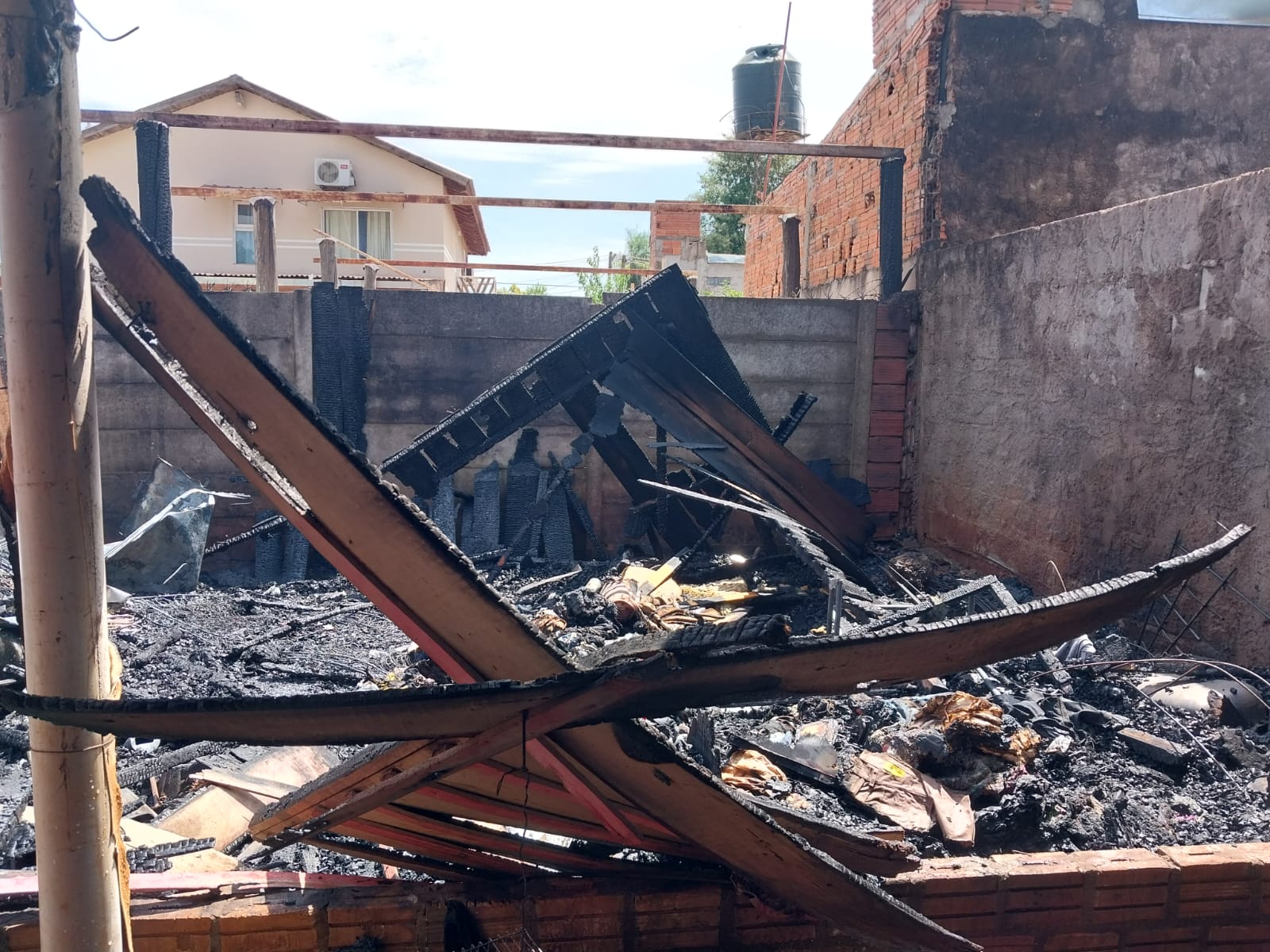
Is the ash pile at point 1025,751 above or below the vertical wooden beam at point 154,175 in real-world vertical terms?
below

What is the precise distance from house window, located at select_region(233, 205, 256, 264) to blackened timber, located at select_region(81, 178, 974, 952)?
878 inches

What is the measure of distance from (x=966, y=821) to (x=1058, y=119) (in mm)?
6767

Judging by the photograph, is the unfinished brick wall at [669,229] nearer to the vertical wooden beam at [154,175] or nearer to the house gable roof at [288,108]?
the vertical wooden beam at [154,175]

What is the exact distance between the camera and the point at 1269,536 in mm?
4531

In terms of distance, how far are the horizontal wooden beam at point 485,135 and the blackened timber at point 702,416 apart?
1.69 m

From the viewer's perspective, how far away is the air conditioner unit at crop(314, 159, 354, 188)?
72.6ft

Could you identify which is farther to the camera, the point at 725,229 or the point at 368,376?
the point at 725,229

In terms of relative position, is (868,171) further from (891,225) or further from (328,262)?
(328,262)

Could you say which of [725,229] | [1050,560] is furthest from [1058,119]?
[725,229]

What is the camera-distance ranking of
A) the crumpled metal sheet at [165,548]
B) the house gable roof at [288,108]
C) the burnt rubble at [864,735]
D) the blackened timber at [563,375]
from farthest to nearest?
the house gable roof at [288,108], the blackened timber at [563,375], the crumpled metal sheet at [165,548], the burnt rubble at [864,735]

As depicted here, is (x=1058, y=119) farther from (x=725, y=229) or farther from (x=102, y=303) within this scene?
(x=725, y=229)

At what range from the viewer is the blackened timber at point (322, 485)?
188 centimetres

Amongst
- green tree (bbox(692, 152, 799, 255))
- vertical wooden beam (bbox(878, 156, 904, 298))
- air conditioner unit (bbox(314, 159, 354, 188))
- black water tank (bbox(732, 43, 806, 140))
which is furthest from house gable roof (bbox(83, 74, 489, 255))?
vertical wooden beam (bbox(878, 156, 904, 298))

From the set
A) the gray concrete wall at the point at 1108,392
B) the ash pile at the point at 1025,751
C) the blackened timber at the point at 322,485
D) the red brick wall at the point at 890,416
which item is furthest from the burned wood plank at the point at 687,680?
the red brick wall at the point at 890,416
